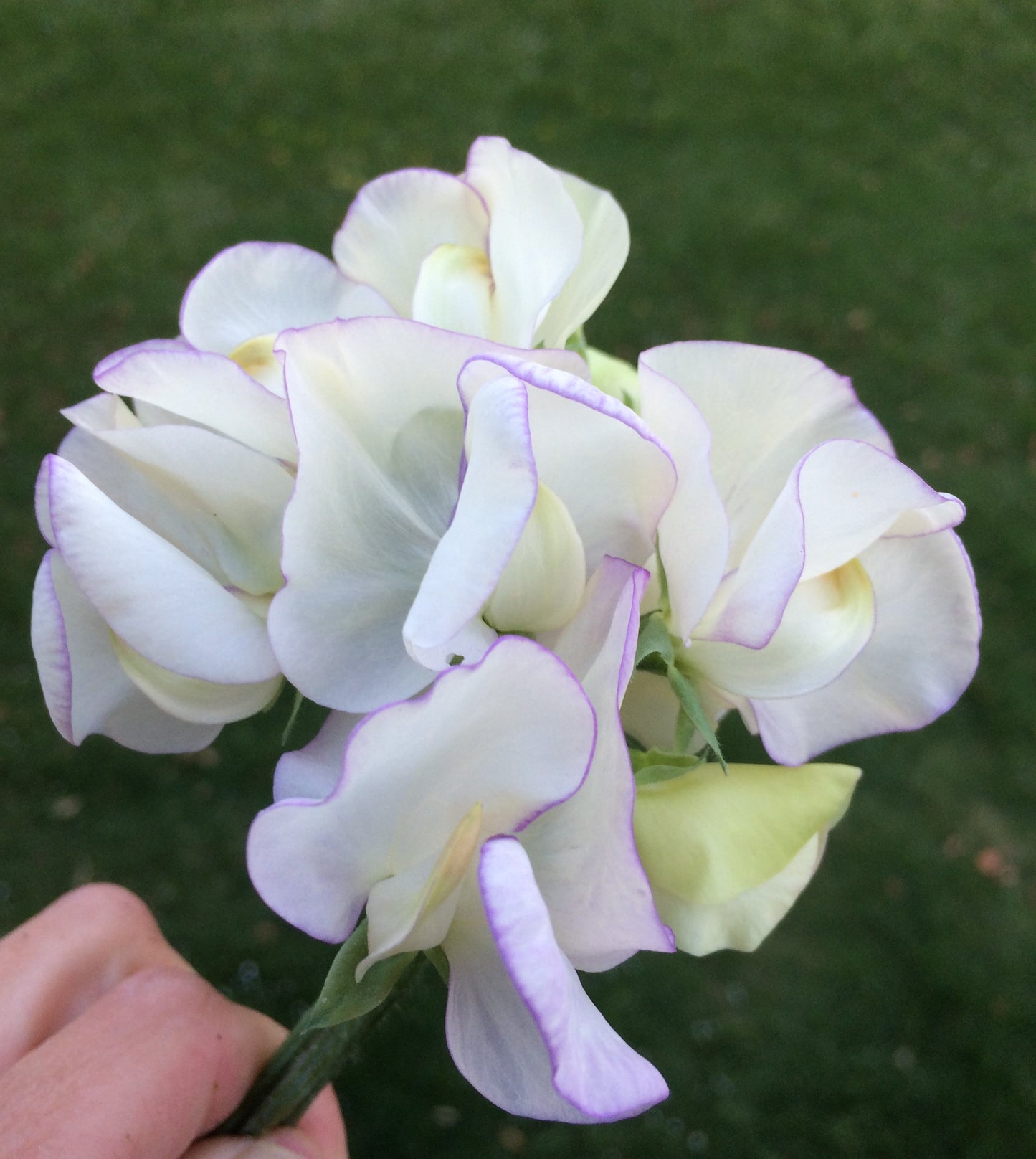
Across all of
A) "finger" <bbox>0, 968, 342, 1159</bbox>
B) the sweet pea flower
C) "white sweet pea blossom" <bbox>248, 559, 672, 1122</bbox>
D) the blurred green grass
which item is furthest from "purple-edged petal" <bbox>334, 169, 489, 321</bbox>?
the blurred green grass

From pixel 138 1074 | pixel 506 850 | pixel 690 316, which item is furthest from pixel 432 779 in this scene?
pixel 690 316

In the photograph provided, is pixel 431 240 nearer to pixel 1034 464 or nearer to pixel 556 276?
pixel 556 276

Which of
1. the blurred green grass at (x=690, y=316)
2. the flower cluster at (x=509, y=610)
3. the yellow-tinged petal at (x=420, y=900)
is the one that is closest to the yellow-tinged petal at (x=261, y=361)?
the flower cluster at (x=509, y=610)

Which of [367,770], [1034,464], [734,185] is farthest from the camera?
[734,185]

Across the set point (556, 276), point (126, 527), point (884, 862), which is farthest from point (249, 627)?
point (884, 862)

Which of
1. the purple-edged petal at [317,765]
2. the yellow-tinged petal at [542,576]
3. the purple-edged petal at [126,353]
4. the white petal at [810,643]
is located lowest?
the purple-edged petal at [317,765]

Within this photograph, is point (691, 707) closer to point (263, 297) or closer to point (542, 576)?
point (542, 576)

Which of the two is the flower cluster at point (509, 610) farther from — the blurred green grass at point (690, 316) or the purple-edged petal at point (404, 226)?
the blurred green grass at point (690, 316)
